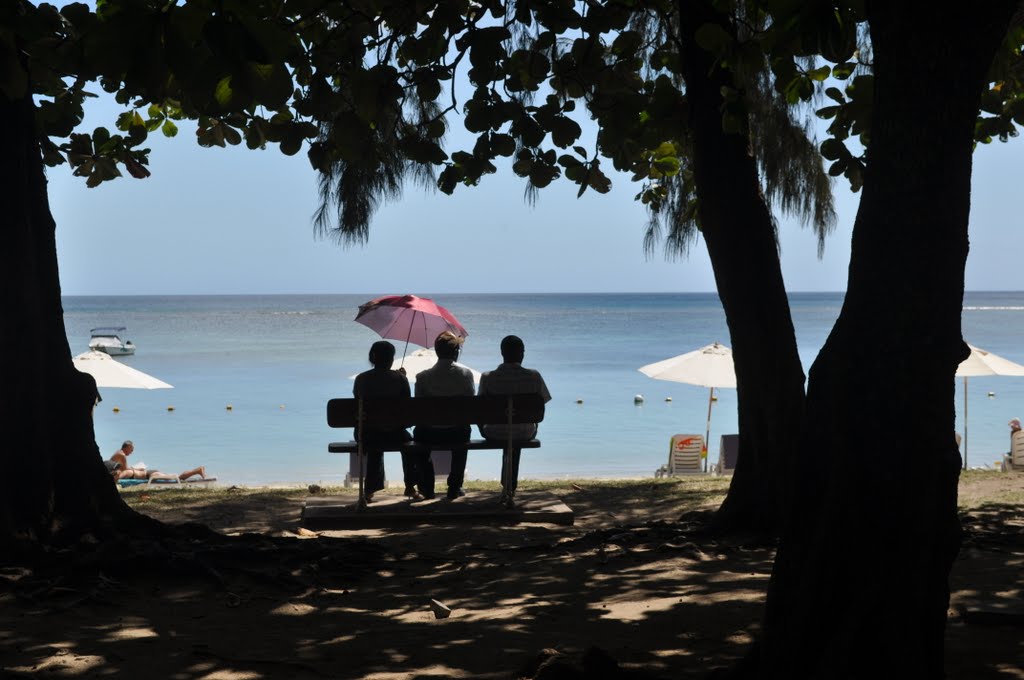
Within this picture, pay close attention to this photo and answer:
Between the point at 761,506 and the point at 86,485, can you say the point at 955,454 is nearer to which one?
the point at 761,506

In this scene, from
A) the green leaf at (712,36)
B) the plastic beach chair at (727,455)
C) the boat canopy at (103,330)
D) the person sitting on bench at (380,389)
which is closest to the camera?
the green leaf at (712,36)

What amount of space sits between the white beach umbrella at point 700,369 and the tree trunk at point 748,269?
10340 mm

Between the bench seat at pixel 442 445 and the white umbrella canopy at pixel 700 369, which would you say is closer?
the bench seat at pixel 442 445

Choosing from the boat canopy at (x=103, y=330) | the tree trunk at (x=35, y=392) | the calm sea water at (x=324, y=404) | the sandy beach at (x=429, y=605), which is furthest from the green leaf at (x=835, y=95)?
the boat canopy at (x=103, y=330)

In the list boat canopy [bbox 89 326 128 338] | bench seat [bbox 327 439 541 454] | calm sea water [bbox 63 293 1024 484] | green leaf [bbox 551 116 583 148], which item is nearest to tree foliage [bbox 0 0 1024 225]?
green leaf [bbox 551 116 583 148]

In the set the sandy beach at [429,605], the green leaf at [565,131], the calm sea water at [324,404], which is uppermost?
the green leaf at [565,131]

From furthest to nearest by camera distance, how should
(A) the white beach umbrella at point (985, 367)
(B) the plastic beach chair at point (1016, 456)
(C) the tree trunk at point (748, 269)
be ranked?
(B) the plastic beach chair at point (1016, 456) → (A) the white beach umbrella at point (985, 367) → (C) the tree trunk at point (748, 269)

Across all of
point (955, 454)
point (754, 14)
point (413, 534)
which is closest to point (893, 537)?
point (955, 454)

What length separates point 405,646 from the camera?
4.35 meters

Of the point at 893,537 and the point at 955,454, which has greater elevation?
the point at 955,454

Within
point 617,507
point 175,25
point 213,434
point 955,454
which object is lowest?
point 213,434

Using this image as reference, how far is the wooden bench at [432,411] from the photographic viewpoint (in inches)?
304

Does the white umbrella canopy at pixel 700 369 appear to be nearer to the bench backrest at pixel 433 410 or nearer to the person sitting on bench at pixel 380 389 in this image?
the person sitting on bench at pixel 380 389

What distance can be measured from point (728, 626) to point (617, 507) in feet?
14.3
